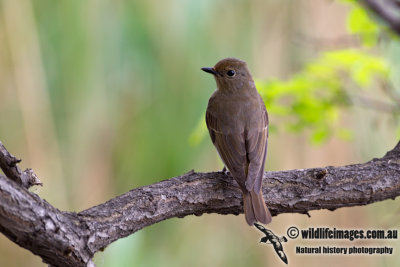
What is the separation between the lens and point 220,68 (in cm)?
481

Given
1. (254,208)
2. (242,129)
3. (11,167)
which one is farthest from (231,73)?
(11,167)

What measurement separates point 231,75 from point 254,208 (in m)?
1.62

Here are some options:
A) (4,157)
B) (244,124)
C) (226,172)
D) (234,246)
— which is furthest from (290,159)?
(4,157)

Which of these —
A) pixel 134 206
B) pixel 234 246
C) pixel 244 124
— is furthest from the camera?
pixel 234 246

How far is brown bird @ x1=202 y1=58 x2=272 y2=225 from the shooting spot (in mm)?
3527

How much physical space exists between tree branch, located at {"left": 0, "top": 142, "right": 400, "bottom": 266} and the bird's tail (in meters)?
0.13

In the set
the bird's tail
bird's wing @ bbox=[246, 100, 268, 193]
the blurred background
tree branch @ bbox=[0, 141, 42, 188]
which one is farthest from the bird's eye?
tree branch @ bbox=[0, 141, 42, 188]

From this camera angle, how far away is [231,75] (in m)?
4.77

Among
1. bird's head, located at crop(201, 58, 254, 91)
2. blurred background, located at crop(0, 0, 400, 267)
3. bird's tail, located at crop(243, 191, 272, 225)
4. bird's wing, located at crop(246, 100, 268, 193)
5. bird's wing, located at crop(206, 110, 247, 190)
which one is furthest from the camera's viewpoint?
blurred background, located at crop(0, 0, 400, 267)

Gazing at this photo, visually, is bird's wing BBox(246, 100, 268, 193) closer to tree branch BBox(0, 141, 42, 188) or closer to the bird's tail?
the bird's tail

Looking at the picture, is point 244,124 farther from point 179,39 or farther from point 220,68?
point 179,39

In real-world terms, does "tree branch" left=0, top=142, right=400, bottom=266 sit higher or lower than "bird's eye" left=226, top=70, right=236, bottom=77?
lower

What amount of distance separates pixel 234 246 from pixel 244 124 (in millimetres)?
2302

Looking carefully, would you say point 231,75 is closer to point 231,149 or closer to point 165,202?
point 231,149
